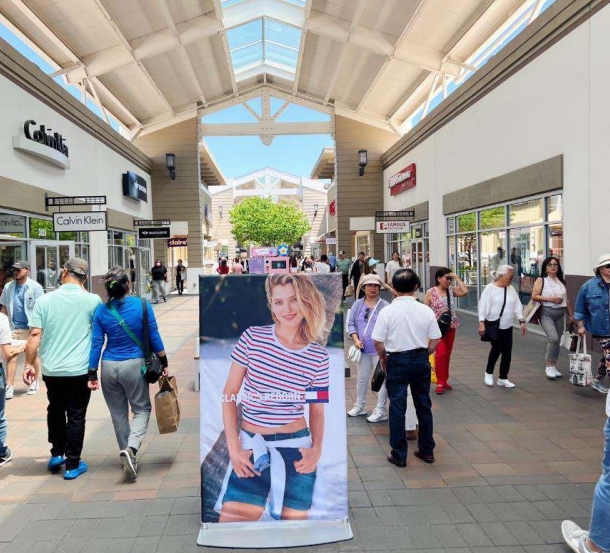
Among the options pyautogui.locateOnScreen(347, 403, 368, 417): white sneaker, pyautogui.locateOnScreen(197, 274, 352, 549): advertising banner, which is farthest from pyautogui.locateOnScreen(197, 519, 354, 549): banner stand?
pyautogui.locateOnScreen(347, 403, 368, 417): white sneaker

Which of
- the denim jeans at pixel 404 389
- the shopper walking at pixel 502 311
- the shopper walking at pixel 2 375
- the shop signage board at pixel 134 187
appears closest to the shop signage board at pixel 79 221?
the shopper walking at pixel 2 375

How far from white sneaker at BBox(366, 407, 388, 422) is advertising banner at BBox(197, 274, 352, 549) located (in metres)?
2.20

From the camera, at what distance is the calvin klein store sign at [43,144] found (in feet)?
32.7

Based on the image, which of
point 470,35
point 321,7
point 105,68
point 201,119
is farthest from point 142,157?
point 470,35

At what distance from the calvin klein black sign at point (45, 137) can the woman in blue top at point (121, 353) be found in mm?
7517

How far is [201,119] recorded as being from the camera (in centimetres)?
2322

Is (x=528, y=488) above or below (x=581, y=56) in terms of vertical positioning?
below

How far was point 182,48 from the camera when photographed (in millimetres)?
16484

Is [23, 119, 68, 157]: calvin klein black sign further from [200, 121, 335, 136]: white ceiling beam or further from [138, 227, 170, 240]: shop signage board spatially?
[200, 121, 335, 136]: white ceiling beam

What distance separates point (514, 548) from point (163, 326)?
35.9ft

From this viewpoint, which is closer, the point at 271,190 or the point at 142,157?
the point at 142,157

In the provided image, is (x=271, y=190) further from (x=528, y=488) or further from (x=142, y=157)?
(x=528, y=488)

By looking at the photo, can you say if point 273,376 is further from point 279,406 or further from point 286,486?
point 286,486

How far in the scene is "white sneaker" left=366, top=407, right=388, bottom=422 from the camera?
17.6 feet
